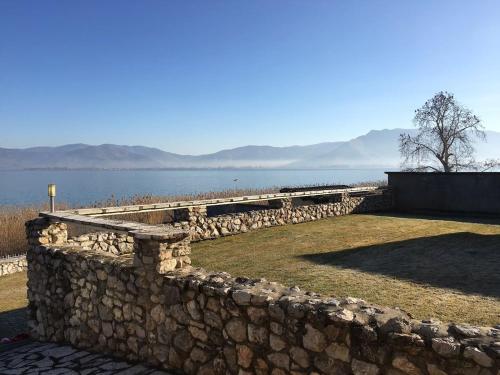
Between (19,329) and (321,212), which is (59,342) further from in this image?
(321,212)

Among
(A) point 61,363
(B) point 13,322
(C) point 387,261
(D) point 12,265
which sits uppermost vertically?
(C) point 387,261

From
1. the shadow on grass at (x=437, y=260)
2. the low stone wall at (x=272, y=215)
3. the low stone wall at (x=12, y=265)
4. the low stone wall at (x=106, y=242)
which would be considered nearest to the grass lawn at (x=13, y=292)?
the low stone wall at (x=12, y=265)

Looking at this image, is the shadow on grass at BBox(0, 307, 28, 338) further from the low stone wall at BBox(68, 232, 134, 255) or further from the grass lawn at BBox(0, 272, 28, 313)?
the low stone wall at BBox(68, 232, 134, 255)

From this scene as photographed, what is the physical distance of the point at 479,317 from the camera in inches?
246

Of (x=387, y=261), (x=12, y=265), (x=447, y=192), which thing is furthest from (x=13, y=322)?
(x=447, y=192)

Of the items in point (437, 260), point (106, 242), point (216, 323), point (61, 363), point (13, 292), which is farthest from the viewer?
point (106, 242)

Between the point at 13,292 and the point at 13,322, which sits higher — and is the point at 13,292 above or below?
above

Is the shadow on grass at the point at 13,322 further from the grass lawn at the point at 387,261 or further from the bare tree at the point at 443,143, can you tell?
the bare tree at the point at 443,143

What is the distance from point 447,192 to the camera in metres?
20.3

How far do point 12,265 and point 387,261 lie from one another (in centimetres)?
1222

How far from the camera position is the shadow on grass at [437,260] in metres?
8.35

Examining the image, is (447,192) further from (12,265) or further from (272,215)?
(12,265)

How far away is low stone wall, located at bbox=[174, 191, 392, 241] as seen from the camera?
1402 centimetres

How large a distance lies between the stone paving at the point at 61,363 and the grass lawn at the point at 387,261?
145 inches
